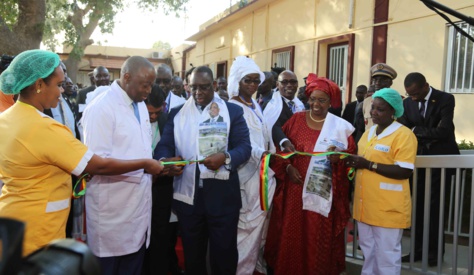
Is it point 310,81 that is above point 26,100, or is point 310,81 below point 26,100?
above

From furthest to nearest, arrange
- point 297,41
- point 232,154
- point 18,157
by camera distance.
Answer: point 297,41
point 232,154
point 18,157

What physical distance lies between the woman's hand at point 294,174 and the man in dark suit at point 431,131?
4.72 feet

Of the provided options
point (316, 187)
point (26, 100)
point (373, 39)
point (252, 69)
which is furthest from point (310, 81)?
point (373, 39)

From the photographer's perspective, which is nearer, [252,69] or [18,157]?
[18,157]

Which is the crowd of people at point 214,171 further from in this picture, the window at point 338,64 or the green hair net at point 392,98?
the window at point 338,64

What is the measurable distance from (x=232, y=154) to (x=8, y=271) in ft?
9.21

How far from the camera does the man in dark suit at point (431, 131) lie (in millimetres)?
4309

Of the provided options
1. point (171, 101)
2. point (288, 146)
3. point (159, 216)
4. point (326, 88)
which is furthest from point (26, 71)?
point (171, 101)

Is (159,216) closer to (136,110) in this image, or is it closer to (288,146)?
(136,110)

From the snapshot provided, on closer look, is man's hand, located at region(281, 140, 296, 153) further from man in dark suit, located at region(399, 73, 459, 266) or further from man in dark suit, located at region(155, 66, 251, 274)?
man in dark suit, located at region(399, 73, 459, 266)

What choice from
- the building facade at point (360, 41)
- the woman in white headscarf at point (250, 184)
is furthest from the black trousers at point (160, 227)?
the building facade at point (360, 41)

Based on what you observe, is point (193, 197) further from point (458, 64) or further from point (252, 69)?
point (458, 64)

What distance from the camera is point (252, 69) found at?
14.3ft

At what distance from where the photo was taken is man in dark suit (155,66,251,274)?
3.65 m
